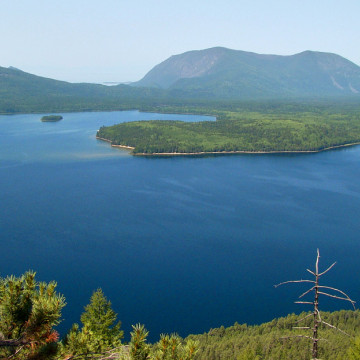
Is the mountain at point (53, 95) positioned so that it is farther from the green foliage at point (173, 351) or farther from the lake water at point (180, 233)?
the green foliage at point (173, 351)

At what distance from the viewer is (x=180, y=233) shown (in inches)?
1303

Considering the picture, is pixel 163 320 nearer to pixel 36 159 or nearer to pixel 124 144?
pixel 36 159

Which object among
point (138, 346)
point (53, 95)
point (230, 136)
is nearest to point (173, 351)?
point (138, 346)

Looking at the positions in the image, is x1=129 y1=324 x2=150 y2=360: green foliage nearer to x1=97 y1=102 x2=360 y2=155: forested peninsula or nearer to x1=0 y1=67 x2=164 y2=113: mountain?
x1=97 y1=102 x2=360 y2=155: forested peninsula

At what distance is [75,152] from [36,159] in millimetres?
7126

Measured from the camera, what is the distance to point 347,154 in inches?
2719

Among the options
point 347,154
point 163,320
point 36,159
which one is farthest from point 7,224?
point 347,154

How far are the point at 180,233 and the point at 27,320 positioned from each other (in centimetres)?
2725

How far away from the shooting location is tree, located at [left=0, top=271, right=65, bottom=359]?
18.5ft

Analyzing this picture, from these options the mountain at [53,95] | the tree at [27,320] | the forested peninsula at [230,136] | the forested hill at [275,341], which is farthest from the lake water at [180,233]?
the mountain at [53,95]

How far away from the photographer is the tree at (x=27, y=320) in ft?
18.5

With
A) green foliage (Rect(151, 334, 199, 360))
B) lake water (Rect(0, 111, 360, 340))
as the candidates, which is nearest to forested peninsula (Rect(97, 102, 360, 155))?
lake water (Rect(0, 111, 360, 340))

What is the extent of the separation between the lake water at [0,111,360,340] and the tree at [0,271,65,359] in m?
16.5

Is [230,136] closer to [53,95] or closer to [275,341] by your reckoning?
[275,341]
